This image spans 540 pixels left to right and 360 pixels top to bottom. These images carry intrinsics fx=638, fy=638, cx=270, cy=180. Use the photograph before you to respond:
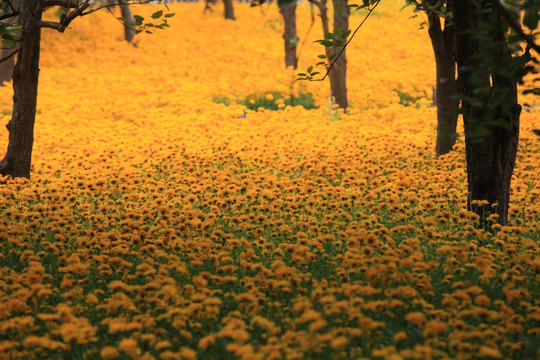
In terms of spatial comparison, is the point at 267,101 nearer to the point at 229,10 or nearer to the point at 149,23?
the point at 149,23

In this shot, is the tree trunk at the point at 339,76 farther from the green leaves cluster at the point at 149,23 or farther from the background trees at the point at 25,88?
the green leaves cluster at the point at 149,23

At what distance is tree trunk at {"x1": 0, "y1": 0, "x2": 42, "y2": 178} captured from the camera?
29.4 ft

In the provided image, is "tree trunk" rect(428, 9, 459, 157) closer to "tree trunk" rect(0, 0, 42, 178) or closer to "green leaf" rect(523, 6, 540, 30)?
"tree trunk" rect(0, 0, 42, 178)

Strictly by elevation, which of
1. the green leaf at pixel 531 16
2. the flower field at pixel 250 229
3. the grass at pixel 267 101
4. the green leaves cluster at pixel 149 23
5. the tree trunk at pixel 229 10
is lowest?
the flower field at pixel 250 229

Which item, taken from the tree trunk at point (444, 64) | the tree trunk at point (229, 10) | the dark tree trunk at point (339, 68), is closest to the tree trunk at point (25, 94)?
the tree trunk at point (444, 64)

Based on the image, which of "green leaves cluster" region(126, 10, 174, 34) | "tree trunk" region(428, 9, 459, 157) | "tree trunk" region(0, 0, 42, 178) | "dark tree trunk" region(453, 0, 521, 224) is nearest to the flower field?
"dark tree trunk" region(453, 0, 521, 224)

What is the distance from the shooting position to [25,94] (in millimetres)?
9148

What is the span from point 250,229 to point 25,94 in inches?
189

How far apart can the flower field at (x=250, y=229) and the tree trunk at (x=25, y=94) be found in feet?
1.99

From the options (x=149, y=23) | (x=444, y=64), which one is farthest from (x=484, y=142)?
(x=149, y=23)

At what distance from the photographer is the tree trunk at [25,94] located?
8.95 metres

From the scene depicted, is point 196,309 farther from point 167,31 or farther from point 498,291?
point 167,31

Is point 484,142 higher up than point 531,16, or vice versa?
point 531,16

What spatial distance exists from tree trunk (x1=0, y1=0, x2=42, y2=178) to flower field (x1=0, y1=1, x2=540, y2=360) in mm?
606
